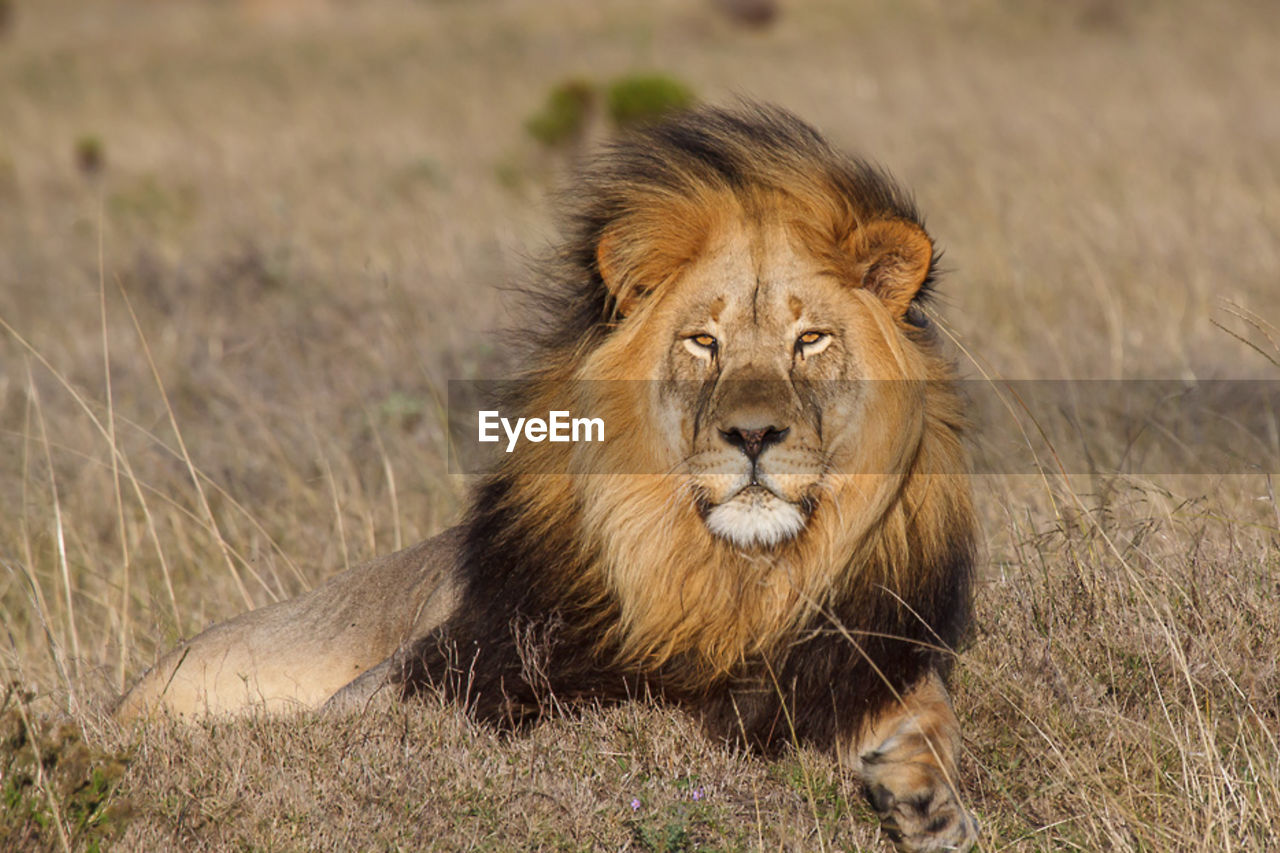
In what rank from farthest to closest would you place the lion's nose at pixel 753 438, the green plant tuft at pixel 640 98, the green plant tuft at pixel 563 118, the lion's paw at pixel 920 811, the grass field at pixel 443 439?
1. the green plant tuft at pixel 563 118
2. the green plant tuft at pixel 640 98
3. the grass field at pixel 443 439
4. the lion's paw at pixel 920 811
5. the lion's nose at pixel 753 438

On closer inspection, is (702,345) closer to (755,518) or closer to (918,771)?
(755,518)

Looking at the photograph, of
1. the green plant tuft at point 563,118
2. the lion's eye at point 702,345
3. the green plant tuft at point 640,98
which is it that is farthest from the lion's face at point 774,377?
the green plant tuft at point 563,118

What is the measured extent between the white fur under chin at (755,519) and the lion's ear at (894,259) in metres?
0.59

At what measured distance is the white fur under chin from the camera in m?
3.13

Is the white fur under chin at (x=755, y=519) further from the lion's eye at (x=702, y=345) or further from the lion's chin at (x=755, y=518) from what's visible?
the lion's eye at (x=702, y=345)

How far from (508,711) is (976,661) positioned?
1.22 m

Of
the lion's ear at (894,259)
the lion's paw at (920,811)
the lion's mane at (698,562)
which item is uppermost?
the lion's ear at (894,259)

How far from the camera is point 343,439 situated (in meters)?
6.55

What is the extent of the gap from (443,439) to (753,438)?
3672mm

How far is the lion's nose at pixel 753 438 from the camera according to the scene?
3047 mm

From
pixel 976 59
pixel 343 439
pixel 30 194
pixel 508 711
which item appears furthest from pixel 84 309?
pixel 976 59

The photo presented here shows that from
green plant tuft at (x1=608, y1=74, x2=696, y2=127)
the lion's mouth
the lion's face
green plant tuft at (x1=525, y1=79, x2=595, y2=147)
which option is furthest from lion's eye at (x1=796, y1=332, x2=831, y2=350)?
green plant tuft at (x1=525, y1=79, x2=595, y2=147)

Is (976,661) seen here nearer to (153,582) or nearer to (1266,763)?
(1266,763)

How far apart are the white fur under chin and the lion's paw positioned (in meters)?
0.61
